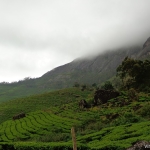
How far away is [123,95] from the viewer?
81250 mm

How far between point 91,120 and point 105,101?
2604 cm

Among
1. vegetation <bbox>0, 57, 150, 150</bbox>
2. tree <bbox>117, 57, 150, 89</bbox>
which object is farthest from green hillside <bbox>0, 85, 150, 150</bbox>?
tree <bbox>117, 57, 150, 89</bbox>

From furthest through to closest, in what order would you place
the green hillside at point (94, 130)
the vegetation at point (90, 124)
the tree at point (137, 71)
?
1. the tree at point (137, 71)
2. the vegetation at point (90, 124)
3. the green hillside at point (94, 130)

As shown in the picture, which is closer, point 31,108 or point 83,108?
point 83,108

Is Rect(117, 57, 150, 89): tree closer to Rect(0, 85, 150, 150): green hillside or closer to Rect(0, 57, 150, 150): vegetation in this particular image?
Rect(0, 57, 150, 150): vegetation

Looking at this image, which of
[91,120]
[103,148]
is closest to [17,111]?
[91,120]

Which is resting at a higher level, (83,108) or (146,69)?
(146,69)

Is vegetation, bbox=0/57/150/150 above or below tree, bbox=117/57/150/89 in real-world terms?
below

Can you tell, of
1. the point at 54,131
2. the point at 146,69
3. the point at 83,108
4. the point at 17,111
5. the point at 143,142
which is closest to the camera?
the point at 143,142

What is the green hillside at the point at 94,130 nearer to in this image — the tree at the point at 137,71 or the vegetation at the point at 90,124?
the vegetation at the point at 90,124

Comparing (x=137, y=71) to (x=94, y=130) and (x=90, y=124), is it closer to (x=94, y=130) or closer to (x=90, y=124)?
(x=90, y=124)

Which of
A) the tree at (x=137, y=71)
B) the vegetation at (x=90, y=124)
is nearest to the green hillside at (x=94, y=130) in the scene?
the vegetation at (x=90, y=124)

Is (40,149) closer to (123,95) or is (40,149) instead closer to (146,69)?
(123,95)

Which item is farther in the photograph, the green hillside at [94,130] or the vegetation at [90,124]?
the vegetation at [90,124]
